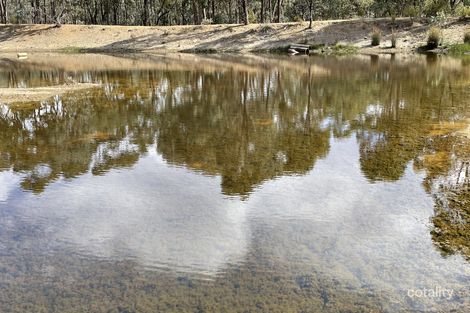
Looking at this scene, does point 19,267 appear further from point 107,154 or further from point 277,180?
point 107,154

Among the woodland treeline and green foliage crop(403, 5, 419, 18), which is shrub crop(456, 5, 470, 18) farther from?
green foliage crop(403, 5, 419, 18)

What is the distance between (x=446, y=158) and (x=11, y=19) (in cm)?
8385

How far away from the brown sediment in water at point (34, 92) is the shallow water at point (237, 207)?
1.86m

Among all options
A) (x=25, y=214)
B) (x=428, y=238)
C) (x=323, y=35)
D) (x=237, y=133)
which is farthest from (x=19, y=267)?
(x=323, y=35)

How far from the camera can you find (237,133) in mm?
13203

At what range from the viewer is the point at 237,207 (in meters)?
8.05

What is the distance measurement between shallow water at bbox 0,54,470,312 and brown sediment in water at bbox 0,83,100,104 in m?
1.86

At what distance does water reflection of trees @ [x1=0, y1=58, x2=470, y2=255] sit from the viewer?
32.8ft

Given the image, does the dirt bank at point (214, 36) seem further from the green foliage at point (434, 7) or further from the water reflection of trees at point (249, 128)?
the water reflection of trees at point (249, 128)

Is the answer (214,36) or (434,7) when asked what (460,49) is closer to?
(434,7)

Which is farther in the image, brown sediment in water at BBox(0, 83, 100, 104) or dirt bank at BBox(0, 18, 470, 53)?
dirt bank at BBox(0, 18, 470, 53)

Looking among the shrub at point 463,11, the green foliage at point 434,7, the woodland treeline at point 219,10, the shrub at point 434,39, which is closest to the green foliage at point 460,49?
the shrub at point 434,39

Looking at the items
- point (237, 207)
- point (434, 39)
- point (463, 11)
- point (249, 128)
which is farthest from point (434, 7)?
point (237, 207)

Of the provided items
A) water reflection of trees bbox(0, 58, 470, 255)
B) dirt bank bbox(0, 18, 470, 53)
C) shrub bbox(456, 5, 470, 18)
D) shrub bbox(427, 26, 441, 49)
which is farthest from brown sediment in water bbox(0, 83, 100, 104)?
shrub bbox(456, 5, 470, 18)
